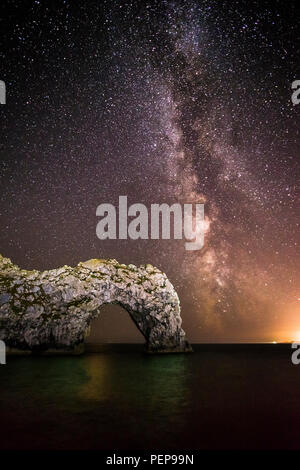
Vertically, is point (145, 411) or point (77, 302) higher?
point (77, 302)

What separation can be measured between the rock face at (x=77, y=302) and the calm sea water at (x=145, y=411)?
16.7 meters

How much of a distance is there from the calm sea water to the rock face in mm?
16665

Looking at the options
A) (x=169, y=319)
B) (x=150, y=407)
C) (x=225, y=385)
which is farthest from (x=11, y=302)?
(x=150, y=407)

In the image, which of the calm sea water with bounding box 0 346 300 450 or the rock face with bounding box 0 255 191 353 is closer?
the calm sea water with bounding box 0 346 300 450

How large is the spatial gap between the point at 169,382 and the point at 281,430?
59.9 ft

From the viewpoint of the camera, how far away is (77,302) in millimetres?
60344

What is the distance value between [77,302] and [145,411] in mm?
38139

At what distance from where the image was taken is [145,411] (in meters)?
23.7

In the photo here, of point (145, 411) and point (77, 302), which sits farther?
point (77, 302)

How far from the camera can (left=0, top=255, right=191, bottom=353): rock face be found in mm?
58344

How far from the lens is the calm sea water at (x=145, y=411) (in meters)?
17.2
